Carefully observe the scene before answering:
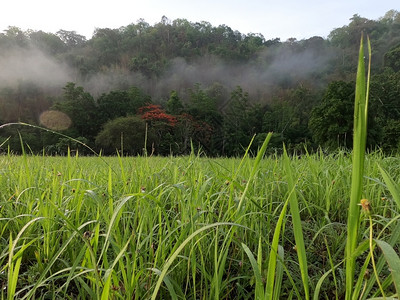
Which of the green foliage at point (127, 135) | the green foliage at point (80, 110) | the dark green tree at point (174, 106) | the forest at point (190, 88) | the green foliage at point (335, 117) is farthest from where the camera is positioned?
the dark green tree at point (174, 106)

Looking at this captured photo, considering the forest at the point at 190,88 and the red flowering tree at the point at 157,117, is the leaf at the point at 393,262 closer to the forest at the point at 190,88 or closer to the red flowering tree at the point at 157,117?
the forest at the point at 190,88

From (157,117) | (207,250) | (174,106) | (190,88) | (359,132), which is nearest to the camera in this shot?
(359,132)

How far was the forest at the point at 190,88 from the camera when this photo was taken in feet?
61.0

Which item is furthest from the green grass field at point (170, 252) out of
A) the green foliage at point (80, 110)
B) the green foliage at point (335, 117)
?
the green foliage at point (80, 110)

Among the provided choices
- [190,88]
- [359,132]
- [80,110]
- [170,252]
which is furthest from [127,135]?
[190,88]

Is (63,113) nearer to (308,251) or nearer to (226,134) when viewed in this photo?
(226,134)

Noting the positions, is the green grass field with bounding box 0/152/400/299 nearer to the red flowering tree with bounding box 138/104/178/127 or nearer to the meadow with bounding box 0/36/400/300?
the meadow with bounding box 0/36/400/300

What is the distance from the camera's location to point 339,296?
0.78m

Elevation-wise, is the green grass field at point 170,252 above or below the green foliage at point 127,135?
above

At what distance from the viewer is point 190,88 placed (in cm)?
3772

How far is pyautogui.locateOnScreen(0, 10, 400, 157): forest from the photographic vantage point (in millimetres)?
18606

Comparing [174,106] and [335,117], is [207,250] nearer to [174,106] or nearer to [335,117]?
[335,117]

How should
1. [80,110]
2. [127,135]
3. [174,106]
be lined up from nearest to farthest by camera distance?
[127,135]
[80,110]
[174,106]

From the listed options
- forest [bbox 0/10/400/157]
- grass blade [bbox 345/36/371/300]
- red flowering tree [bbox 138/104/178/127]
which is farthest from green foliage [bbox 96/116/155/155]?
grass blade [bbox 345/36/371/300]
